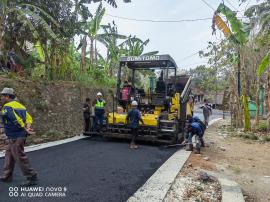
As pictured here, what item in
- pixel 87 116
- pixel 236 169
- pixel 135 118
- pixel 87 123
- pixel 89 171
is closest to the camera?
pixel 89 171

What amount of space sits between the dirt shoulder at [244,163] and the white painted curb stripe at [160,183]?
0.70 meters

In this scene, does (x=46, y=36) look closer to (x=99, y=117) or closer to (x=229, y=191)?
(x=99, y=117)

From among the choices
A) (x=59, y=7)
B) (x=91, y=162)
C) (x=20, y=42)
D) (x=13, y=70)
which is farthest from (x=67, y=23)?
(x=91, y=162)

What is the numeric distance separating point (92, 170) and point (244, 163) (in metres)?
5.14

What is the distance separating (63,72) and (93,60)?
264 inches

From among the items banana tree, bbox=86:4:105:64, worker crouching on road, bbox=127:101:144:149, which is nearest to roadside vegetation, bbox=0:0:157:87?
banana tree, bbox=86:4:105:64

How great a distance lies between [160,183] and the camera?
604 cm

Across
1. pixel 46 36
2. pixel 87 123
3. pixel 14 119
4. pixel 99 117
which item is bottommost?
pixel 87 123

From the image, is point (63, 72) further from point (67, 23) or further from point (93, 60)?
point (93, 60)

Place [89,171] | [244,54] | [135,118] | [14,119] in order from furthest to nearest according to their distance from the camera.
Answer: [244,54] → [135,118] → [89,171] → [14,119]

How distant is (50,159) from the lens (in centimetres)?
755

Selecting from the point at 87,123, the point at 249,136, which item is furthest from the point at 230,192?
the point at 249,136

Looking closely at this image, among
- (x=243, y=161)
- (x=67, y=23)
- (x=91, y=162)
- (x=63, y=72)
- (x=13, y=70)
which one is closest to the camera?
(x=91, y=162)

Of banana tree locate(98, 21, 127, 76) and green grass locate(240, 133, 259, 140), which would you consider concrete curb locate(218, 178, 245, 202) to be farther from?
banana tree locate(98, 21, 127, 76)
